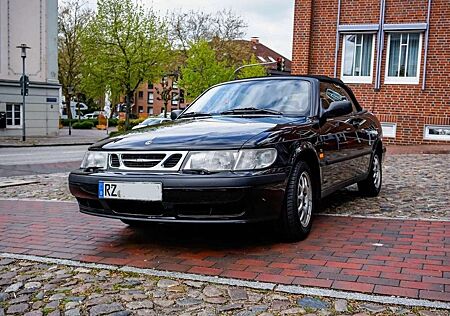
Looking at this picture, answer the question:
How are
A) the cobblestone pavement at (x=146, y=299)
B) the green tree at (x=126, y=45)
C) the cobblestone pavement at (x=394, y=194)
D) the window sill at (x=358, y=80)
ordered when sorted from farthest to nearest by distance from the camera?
the green tree at (x=126, y=45)
the window sill at (x=358, y=80)
the cobblestone pavement at (x=394, y=194)
the cobblestone pavement at (x=146, y=299)

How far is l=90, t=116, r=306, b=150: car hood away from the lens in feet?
13.1

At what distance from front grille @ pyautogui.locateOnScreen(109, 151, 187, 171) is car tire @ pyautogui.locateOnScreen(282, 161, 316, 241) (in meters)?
0.94

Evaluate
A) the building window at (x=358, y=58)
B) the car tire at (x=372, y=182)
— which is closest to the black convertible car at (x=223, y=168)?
the car tire at (x=372, y=182)

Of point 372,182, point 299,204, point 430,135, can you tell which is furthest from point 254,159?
point 430,135

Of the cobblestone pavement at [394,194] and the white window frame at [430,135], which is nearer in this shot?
the cobblestone pavement at [394,194]

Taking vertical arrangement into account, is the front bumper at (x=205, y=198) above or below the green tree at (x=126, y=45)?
below

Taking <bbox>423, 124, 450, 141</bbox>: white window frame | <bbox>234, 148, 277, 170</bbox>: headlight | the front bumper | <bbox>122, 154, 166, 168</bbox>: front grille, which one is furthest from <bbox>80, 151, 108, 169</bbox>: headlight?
<bbox>423, 124, 450, 141</bbox>: white window frame

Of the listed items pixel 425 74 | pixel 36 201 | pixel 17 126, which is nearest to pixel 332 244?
pixel 36 201

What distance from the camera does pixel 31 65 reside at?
27.7 metres

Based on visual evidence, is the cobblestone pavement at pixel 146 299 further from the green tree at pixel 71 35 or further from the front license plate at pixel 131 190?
the green tree at pixel 71 35

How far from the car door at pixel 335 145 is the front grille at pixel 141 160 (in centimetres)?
172

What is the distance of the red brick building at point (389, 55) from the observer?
1762 centimetres

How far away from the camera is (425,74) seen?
17.7 meters

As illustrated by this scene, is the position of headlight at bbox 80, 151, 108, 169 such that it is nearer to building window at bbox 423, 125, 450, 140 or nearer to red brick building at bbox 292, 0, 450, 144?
red brick building at bbox 292, 0, 450, 144
